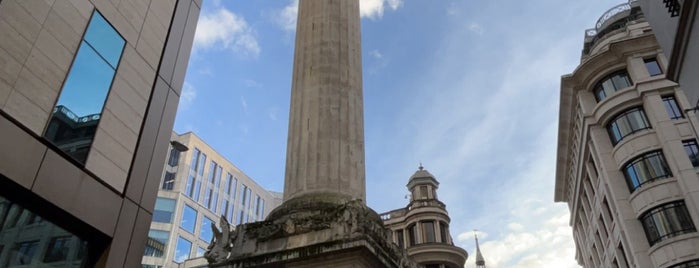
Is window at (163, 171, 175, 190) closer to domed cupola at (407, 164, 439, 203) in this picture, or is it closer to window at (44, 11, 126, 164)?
domed cupola at (407, 164, 439, 203)

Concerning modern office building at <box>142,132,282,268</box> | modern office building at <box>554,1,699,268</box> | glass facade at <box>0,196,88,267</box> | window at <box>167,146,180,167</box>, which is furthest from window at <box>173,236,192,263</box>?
glass facade at <box>0,196,88,267</box>

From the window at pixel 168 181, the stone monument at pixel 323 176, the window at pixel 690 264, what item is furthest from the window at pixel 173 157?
the window at pixel 690 264

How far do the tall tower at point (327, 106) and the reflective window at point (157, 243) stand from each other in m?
44.0

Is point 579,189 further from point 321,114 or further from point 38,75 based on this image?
point 38,75

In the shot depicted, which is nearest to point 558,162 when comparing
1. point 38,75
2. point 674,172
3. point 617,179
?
point 617,179

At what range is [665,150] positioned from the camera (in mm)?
30500

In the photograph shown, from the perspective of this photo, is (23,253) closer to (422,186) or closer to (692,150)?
(692,150)

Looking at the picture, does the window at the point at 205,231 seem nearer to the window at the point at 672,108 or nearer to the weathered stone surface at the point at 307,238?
the window at the point at 672,108

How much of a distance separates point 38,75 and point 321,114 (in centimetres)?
818

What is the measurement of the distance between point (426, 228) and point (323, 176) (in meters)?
31.8

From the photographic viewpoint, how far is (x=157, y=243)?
58000mm

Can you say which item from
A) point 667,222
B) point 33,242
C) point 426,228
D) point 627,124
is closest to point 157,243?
point 426,228

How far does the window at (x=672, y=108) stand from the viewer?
31.9m

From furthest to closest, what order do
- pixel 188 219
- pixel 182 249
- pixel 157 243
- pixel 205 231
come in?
pixel 205 231 < pixel 188 219 < pixel 182 249 < pixel 157 243
